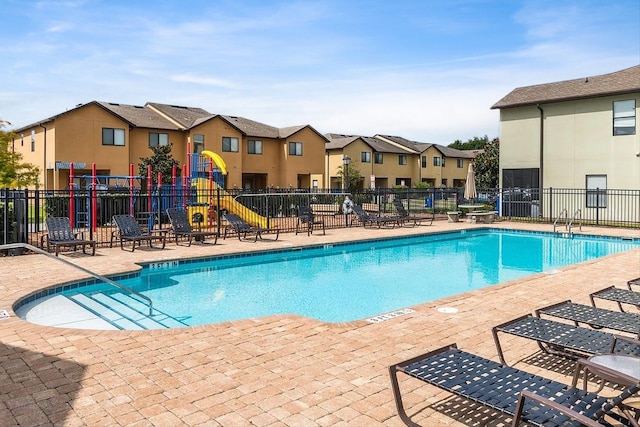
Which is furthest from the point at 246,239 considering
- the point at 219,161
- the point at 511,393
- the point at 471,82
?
the point at 511,393

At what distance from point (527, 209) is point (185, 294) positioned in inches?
858

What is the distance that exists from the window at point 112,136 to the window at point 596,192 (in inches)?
1087

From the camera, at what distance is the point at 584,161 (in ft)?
82.4

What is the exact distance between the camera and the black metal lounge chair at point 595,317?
16.1 ft

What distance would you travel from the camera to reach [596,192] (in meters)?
24.3

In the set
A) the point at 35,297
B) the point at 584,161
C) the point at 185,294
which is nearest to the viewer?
the point at 35,297

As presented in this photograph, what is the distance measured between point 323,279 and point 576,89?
2053cm

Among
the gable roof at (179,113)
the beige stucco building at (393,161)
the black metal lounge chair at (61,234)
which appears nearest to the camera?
the black metal lounge chair at (61,234)

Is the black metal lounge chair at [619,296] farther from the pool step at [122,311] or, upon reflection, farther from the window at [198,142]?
the window at [198,142]

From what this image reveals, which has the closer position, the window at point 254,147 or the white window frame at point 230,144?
the white window frame at point 230,144

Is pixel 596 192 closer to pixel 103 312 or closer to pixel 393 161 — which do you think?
pixel 103 312

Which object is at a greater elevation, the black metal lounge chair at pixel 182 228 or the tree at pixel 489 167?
the tree at pixel 489 167

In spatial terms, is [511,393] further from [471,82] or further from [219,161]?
[471,82]

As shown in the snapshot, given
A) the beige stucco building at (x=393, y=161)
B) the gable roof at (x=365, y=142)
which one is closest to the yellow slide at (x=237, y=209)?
the beige stucco building at (x=393, y=161)
